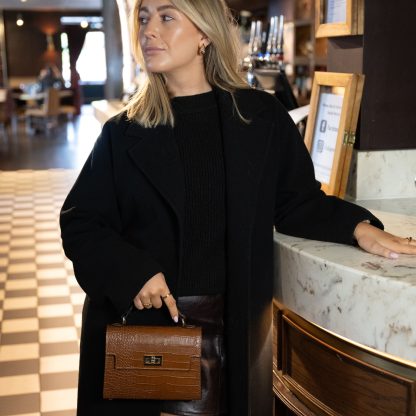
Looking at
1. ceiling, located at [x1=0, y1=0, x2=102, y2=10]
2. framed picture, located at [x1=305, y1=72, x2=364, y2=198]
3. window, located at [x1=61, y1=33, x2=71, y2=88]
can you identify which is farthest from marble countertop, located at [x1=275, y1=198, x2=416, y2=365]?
window, located at [x1=61, y1=33, x2=71, y2=88]

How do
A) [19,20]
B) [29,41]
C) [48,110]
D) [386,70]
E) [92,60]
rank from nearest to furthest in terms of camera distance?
[386,70], [48,110], [19,20], [29,41], [92,60]

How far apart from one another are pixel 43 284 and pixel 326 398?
3.90m

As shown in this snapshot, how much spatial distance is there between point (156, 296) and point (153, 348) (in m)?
0.12

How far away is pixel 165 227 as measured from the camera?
174 cm

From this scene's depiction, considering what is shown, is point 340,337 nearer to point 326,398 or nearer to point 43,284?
point 326,398

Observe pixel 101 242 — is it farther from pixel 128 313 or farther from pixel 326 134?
pixel 326 134

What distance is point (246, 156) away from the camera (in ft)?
5.77

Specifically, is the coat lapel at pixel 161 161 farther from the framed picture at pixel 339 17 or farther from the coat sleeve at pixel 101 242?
the framed picture at pixel 339 17

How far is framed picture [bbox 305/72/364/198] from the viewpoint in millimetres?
2332

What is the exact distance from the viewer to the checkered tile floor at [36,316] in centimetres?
353

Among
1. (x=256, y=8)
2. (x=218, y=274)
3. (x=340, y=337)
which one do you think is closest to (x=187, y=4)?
(x=218, y=274)

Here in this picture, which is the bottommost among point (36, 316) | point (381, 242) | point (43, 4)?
point (36, 316)

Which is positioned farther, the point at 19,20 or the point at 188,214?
the point at 19,20

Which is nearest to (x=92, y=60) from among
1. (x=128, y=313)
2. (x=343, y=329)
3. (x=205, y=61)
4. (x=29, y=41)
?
(x=29, y=41)
